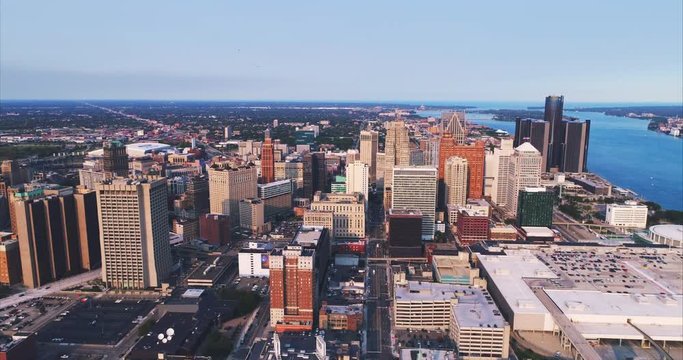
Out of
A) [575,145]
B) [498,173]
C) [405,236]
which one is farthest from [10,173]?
[575,145]

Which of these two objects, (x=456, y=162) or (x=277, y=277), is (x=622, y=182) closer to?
(x=456, y=162)

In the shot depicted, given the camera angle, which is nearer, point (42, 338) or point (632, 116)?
point (42, 338)

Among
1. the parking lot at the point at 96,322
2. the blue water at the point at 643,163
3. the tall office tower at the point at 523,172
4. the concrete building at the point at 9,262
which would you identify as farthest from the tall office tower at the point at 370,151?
the concrete building at the point at 9,262

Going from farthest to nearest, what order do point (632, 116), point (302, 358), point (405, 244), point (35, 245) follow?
point (632, 116) < point (405, 244) < point (35, 245) < point (302, 358)

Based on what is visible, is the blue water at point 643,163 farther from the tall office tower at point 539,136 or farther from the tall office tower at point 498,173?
the tall office tower at point 498,173

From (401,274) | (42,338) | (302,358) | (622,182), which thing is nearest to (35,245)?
(42,338)

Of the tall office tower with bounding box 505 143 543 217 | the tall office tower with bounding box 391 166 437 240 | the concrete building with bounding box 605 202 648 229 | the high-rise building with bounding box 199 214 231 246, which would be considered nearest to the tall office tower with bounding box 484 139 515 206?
the tall office tower with bounding box 505 143 543 217
